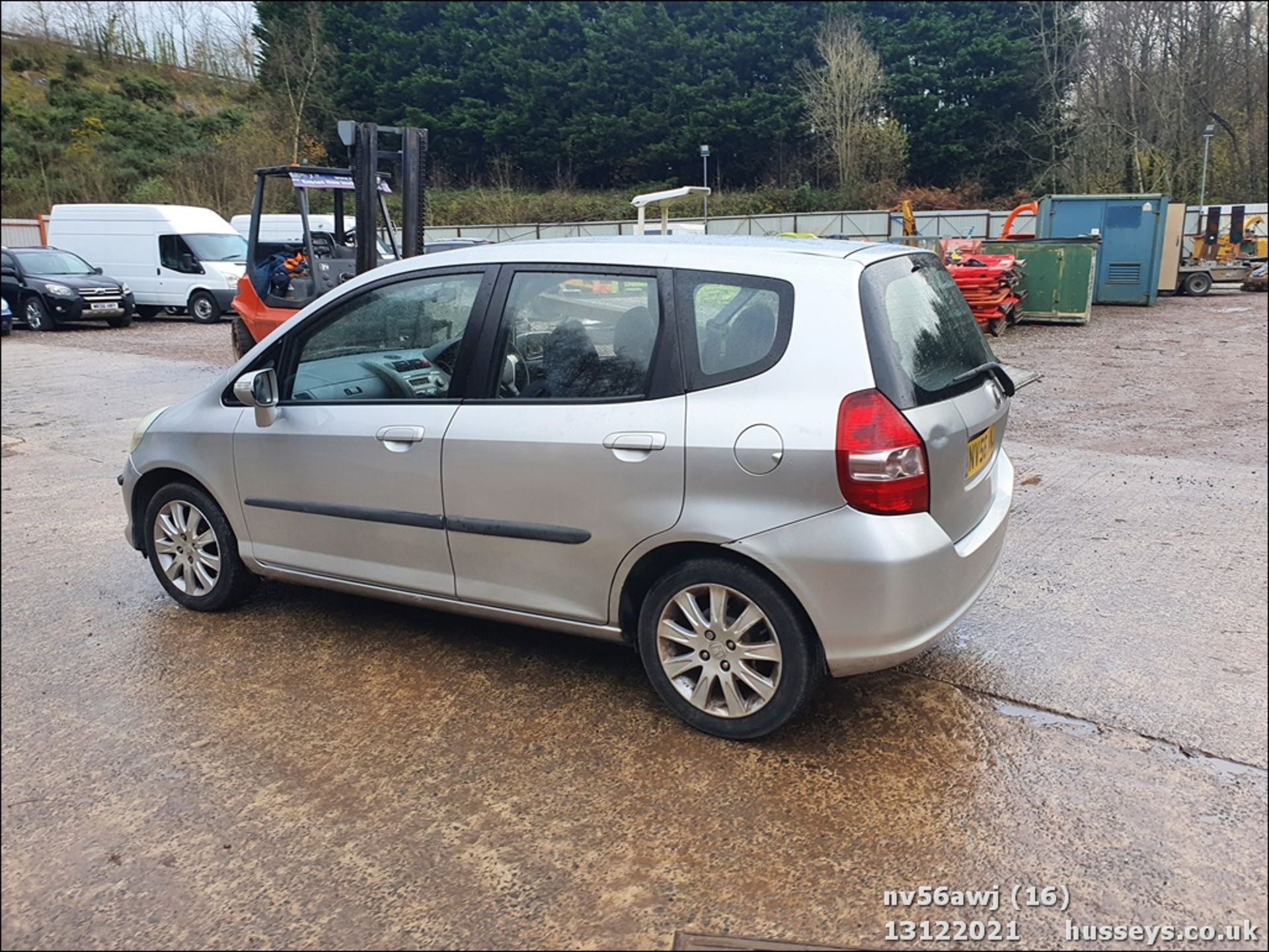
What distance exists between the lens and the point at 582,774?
3.12 meters

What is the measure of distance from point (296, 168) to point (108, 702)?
30.3 ft

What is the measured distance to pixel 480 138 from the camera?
1762 inches

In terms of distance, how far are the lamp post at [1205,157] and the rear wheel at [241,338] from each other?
93.3ft

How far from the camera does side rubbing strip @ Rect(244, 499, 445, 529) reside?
145 inches

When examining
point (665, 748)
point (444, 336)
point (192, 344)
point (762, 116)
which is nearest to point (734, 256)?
point (444, 336)

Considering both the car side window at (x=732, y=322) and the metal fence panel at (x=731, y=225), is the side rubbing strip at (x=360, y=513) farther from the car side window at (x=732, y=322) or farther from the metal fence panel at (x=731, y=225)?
the metal fence panel at (x=731, y=225)

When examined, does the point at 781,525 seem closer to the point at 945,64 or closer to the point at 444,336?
the point at 444,336

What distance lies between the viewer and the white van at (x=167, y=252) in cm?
1998

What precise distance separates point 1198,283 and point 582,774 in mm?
23345

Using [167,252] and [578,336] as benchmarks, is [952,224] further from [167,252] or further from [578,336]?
[578,336]

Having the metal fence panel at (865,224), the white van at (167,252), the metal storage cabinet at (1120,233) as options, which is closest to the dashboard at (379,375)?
the white van at (167,252)

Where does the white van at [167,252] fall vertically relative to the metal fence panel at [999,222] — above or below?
below

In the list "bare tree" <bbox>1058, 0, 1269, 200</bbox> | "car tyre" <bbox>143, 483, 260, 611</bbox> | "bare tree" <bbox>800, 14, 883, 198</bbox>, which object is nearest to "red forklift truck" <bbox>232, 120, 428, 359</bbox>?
"car tyre" <bbox>143, 483, 260, 611</bbox>

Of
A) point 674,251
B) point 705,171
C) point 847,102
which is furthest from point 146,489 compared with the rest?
point 847,102
